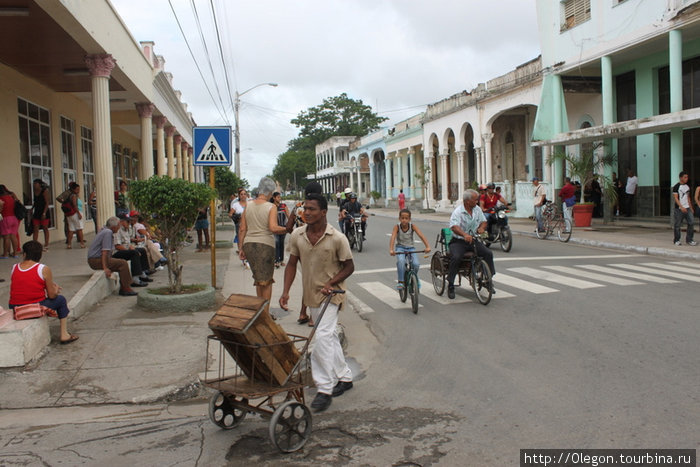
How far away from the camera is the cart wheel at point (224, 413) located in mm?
4277

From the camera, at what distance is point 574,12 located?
21719mm

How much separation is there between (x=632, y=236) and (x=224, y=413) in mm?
15267

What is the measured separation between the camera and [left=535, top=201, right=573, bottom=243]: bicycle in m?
16.8

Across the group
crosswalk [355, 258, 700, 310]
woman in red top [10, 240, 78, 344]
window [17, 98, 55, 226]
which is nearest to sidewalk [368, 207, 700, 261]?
crosswalk [355, 258, 700, 310]

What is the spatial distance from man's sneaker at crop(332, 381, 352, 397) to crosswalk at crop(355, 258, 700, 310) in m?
3.58

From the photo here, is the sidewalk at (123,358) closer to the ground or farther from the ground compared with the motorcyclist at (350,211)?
closer to the ground

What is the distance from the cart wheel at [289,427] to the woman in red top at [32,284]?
12.0 ft

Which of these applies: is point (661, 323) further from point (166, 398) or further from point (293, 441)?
point (166, 398)

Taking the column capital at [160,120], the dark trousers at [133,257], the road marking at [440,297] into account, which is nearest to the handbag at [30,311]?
the dark trousers at [133,257]

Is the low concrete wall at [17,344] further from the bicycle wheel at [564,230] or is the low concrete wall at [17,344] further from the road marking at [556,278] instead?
the bicycle wheel at [564,230]

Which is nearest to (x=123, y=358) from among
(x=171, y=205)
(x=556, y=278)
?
(x=171, y=205)

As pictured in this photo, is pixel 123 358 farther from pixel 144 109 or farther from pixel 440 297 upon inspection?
pixel 144 109

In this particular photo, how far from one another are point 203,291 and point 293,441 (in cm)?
496

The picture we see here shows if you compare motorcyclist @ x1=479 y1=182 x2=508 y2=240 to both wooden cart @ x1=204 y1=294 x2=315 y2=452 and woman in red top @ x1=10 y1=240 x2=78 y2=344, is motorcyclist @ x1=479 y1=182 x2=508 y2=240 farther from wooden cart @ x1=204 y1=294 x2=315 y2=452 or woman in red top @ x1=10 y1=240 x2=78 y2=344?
wooden cart @ x1=204 y1=294 x2=315 y2=452
